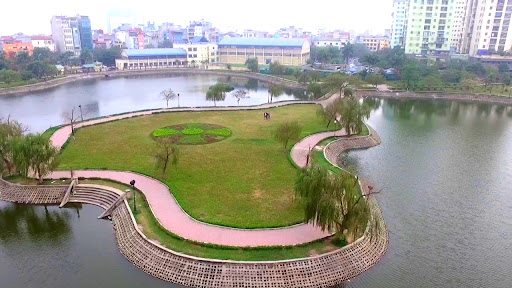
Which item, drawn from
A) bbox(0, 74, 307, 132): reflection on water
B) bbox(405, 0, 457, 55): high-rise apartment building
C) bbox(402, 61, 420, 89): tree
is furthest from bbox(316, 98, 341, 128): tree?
bbox(405, 0, 457, 55): high-rise apartment building

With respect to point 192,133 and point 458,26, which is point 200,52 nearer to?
point 458,26

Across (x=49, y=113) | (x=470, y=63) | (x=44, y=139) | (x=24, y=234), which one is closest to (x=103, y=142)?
(x=44, y=139)

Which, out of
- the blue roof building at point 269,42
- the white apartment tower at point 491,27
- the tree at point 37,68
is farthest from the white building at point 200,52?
the white apartment tower at point 491,27

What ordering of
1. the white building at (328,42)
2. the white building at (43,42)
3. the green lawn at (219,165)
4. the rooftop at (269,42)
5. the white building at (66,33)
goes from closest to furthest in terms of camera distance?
the green lawn at (219,165) → the rooftop at (269,42) → the white building at (43,42) → the white building at (66,33) → the white building at (328,42)

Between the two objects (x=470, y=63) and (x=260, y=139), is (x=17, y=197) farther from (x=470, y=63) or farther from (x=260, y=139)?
(x=470, y=63)

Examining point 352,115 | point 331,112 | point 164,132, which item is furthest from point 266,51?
point 164,132

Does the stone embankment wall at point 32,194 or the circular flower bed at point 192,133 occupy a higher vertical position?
the circular flower bed at point 192,133

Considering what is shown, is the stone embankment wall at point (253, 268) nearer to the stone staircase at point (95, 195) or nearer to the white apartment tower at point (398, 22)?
the stone staircase at point (95, 195)
